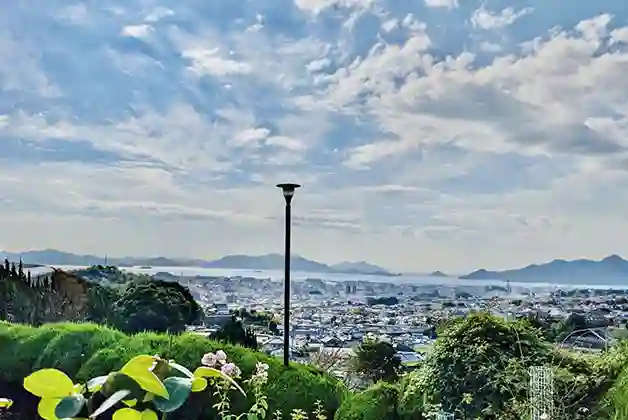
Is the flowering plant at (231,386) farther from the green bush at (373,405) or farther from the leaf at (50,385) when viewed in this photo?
the leaf at (50,385)

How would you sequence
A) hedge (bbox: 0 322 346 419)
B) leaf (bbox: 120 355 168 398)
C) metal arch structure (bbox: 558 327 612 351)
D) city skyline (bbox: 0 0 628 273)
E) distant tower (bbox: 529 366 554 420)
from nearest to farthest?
leaf (bbox: 120 355 168 398) < distant tower (bbox: 529 366 554 420) < metal arch structure (bbox: 558 327 612 351) < hedge (bbox: 0 322 346 419) < city skyline (bbox: 0 0 628 273)

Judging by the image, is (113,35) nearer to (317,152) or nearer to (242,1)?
(242,1)

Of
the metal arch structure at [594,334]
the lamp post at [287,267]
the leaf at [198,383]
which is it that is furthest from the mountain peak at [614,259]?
the leaf at [198,383]

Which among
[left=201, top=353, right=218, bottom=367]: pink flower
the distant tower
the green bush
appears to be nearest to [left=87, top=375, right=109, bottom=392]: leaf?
[left=201, top=353, right=218, bottom=367]: pink flower

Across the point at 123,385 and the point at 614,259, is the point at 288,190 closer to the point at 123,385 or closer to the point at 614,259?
the point at 614,259

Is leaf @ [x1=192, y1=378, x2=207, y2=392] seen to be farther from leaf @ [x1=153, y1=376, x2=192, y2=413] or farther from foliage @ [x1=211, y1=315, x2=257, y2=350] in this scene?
foliage @ [x1=211, y1=315, x2=257, y2=350]

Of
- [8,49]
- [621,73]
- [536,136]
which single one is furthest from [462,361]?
[8,49]
